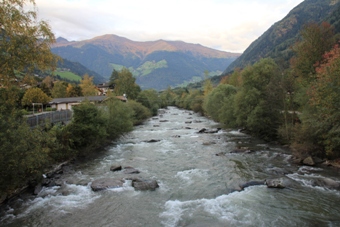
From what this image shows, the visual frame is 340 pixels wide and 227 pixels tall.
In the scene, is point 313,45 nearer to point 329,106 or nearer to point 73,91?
point 329,106

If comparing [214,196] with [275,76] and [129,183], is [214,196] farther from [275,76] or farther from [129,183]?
[275,76]

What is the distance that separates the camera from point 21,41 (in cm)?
1250

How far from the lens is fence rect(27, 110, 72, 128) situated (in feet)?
94.0

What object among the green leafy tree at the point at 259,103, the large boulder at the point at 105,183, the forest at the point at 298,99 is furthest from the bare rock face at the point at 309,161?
the large boulder at the point at 105,183

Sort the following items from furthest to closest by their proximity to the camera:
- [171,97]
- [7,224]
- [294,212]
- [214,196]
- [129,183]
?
[171,97] → [129,183] → [214,196] → [294,212] → [7,224]

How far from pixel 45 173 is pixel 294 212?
20322mm

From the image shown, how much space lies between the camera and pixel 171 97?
17762 cm

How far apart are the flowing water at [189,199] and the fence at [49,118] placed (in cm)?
697

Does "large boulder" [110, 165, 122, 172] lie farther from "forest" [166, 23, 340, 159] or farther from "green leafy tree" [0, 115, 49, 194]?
"forest" [166, 23, 340, 159]

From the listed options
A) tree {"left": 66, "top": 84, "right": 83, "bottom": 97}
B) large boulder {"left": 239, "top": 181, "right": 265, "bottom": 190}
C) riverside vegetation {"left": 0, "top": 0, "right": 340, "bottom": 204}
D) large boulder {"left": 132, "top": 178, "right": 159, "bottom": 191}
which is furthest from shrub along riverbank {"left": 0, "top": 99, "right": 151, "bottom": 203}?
tree {"left": 66, "top": 84, "right": 83, "bottom": 97}

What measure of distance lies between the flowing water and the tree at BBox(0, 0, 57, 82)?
8888 millimetres

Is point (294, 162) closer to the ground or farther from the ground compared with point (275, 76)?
closer to the ground

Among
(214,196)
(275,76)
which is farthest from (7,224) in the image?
(275,76)

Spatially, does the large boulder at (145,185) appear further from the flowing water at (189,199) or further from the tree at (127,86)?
the tree at (127,86)
